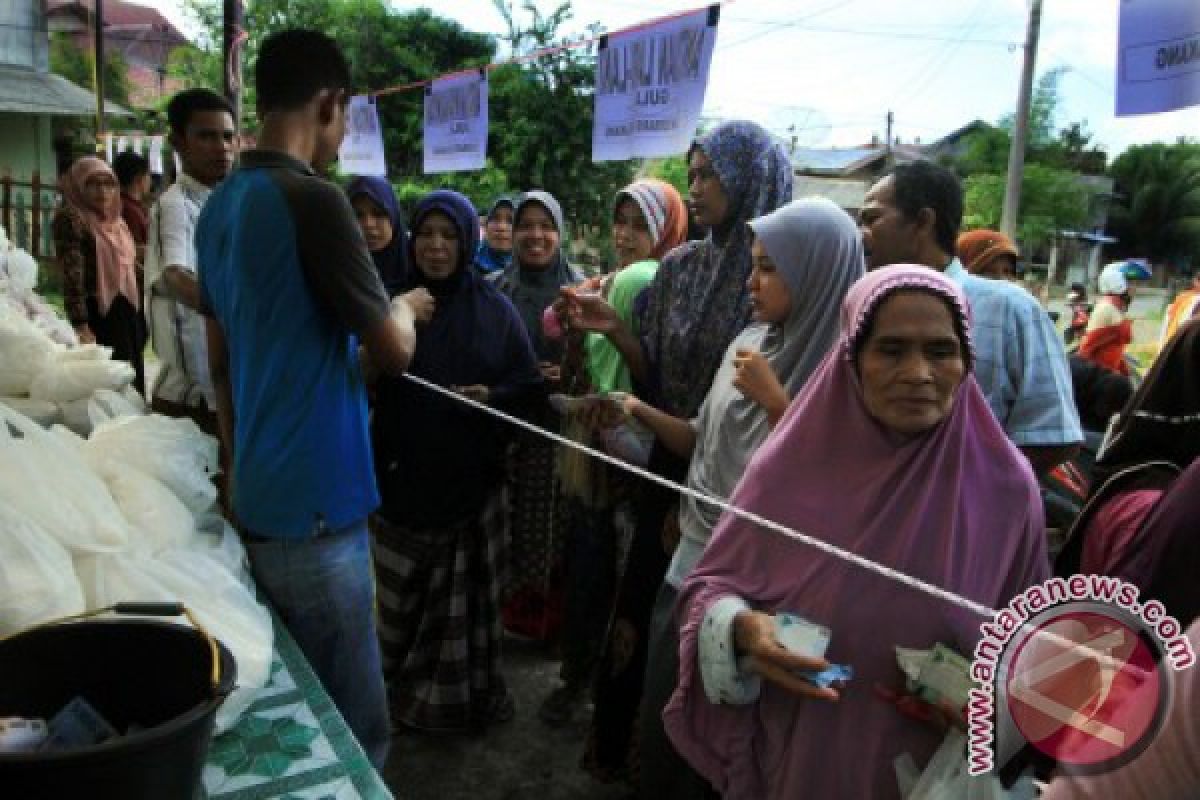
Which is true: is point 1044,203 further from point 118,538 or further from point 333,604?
point 118,538

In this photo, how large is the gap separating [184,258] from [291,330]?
143 cm

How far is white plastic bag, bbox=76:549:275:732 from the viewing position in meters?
1.48

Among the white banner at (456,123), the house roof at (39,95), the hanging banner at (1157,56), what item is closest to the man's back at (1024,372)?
the hanging banner at (1157,56)

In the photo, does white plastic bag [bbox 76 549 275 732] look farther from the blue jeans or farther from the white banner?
the white banner

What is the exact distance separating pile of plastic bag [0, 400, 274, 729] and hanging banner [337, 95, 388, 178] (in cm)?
607

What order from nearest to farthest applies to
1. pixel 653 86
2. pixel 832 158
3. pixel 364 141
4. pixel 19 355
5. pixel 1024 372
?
pixel 1024 372 < pixel 19 355 < pixel 653 86 < pixel 364 141 < pixel 832 158

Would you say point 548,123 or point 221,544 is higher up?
point 548,123

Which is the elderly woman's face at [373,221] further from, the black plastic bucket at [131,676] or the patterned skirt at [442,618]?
the black plastic bucket at [131,676]

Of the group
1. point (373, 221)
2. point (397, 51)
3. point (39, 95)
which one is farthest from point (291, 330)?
point (397, 51)

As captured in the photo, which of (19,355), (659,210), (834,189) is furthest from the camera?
(834,189)

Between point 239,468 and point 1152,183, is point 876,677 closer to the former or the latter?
point 239,468

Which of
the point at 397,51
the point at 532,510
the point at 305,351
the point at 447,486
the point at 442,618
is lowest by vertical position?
the point at 442,618

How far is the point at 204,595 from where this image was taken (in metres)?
1.60

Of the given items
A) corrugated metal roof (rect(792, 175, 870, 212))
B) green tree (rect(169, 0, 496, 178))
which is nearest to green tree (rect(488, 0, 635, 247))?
green tree (rect(169, 0, 496, 178))
